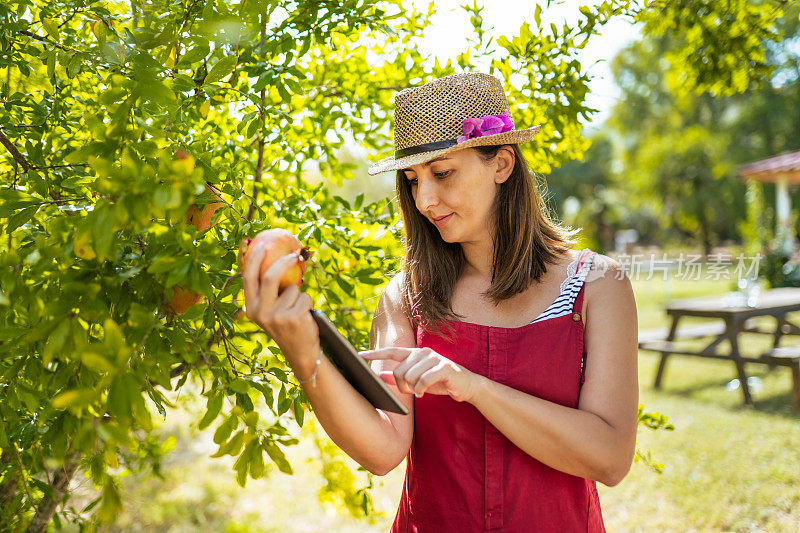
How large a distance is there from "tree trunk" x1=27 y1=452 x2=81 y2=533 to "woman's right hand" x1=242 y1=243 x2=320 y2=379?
1334mm

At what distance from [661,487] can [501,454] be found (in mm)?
3967

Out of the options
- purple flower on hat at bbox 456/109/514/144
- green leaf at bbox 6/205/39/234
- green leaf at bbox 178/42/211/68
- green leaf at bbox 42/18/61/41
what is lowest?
green leaf at bbox 6/205/39/234

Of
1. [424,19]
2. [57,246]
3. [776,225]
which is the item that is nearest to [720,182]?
[776,225]

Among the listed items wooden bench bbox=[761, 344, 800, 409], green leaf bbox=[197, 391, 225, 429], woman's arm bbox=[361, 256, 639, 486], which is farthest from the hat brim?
wooden bench bbox=[761, 344, 800, 409]

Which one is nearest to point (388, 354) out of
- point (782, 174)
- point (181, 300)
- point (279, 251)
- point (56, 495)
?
point (279, 251)

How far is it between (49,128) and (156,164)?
0.78m

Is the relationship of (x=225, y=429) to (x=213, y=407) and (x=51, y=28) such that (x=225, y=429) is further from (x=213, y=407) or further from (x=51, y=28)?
(x=51, y=28)

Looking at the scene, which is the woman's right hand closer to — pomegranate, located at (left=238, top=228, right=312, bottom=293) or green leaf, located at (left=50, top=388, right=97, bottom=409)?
pomegranate, located at (left=238, top=228, right=312, bottom=293)

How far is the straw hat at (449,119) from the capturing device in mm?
1749

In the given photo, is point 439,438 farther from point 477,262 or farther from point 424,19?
point 424,19

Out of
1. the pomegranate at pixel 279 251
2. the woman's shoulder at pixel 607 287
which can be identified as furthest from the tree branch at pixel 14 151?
the woman's shoulder at pixel 607 287

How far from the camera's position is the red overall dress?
1.63 meters

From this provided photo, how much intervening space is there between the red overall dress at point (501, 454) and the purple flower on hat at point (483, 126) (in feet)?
1.60

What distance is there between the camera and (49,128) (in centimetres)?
192
